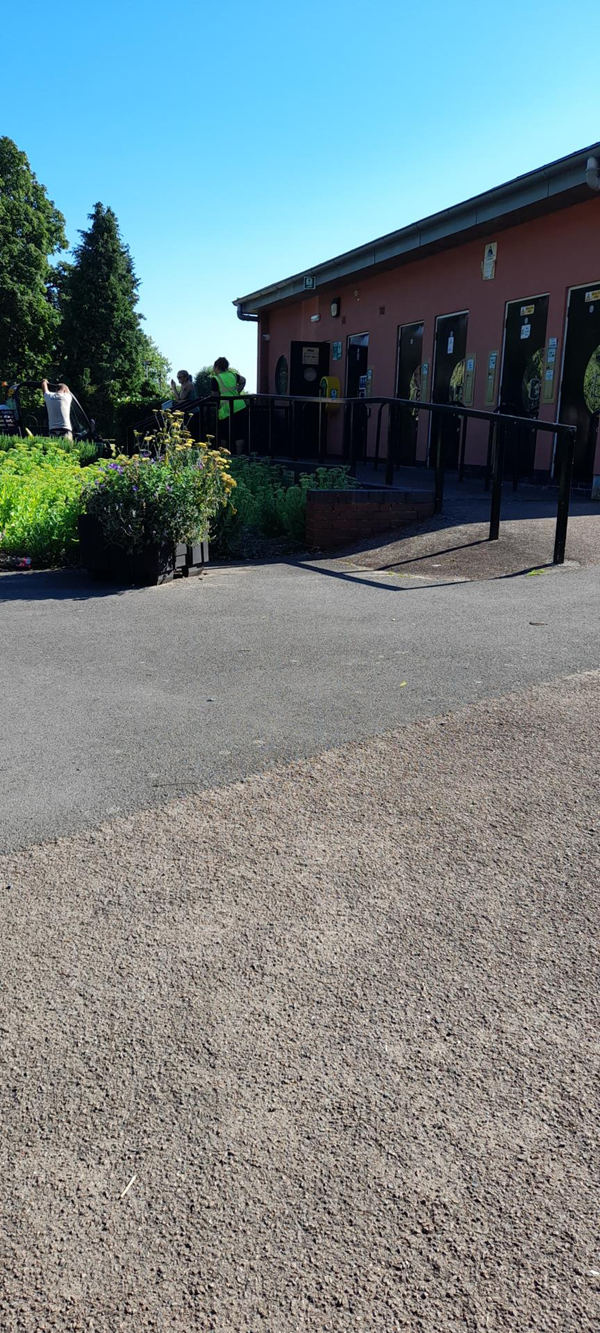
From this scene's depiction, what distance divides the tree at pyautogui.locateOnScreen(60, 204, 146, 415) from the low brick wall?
1444 inches

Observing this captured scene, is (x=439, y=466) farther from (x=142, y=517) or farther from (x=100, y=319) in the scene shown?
(x=100, y=319)

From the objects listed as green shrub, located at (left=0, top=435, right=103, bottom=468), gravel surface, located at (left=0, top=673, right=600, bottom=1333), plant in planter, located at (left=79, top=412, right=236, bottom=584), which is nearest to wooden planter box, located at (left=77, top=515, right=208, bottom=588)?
plant in planter, located at (left=79, top=412, right=236, bottom=584)

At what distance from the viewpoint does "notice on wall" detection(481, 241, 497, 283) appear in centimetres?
1480

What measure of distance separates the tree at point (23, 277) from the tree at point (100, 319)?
7.51 feet

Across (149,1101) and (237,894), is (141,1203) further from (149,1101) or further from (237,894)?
(237,894)

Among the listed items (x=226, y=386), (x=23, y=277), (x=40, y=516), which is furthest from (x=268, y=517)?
(x=23, y=277)

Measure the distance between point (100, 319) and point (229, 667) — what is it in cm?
4269

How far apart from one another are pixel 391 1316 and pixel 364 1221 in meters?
0.17

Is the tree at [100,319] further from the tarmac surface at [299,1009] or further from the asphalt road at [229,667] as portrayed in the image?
the tarmac surface at [299,1009]

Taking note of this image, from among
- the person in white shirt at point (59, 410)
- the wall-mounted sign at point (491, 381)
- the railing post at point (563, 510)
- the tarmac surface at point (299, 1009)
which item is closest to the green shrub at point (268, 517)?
the railing post at point (563, 510)

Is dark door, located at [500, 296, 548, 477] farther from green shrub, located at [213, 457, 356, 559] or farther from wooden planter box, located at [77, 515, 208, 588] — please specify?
wooden planter box, located at [77, 515, 208, 588]

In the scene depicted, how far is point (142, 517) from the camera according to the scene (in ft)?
23.9

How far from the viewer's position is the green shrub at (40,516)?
832 centimetres

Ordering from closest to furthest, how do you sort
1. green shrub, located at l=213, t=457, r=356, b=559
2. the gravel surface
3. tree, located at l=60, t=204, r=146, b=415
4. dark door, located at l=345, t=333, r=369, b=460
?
1. the gravel surface
2. green shrub, located at l=213, t=457, r=356, b=559
3. dark door, located at l=345, t=333, r=369, b=460
4. tree, located at l=60, t=204, r=146, b=415
